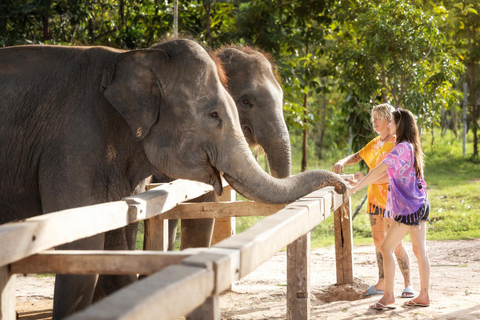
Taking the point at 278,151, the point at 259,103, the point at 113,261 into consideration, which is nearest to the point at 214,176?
the point at 278,151

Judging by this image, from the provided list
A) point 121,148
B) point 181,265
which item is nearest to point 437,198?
point 121,148

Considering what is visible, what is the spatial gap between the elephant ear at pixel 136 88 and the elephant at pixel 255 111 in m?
1.61

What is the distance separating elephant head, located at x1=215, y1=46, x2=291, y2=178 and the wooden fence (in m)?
1.46

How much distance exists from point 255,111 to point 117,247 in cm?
178

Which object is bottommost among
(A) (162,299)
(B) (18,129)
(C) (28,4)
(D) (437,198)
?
(D) (437,198)

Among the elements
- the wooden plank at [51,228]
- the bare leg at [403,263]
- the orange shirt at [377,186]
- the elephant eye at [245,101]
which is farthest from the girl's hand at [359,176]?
the wooden plank at [51,228]

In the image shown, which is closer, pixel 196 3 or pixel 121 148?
pixel 121 148

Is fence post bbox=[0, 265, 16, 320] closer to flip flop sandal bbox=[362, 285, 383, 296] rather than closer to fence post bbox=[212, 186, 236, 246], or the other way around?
flip flop sandal bbox=[362, 285, 383, 296]

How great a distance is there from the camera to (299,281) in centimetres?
388

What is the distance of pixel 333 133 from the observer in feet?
77.6

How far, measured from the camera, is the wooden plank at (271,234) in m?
2.30

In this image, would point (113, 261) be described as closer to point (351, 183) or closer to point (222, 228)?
point (351, 183)

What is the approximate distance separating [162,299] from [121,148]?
2.60m

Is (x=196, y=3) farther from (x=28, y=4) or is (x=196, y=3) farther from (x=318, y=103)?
(x=318, y=103)
